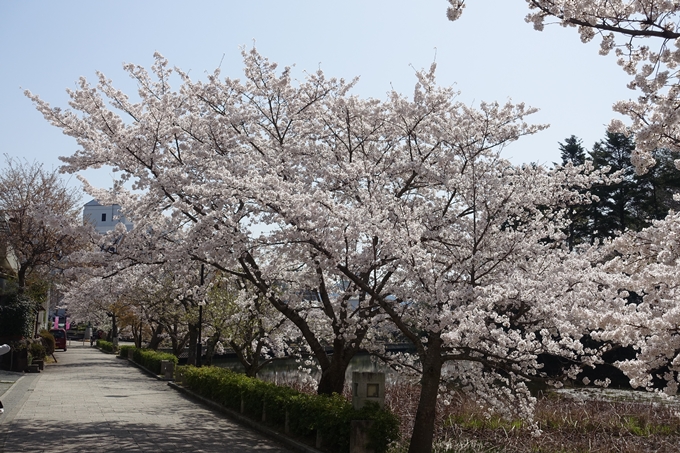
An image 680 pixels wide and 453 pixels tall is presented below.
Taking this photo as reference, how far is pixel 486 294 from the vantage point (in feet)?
31.7

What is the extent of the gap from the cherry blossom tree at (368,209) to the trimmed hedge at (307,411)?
31.3 inches

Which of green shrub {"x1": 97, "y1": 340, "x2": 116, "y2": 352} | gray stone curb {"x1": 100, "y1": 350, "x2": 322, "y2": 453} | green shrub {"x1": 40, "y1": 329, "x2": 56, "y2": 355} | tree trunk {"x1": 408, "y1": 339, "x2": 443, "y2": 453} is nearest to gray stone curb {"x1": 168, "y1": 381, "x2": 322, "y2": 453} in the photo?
gray stone curb {"x1": 100, "y1": 350, "x2": 322, "y2": 453}

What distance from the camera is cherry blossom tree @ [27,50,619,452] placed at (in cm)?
1003

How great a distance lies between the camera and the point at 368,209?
10.7 meters

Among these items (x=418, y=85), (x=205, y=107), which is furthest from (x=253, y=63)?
(x=418, y=85)

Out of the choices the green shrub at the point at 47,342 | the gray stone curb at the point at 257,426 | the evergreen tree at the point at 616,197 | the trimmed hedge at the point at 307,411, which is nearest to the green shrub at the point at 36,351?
the green shrub at the point at 47,342

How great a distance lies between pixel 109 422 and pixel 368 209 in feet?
26.1

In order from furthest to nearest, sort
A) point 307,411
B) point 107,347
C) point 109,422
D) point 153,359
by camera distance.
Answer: point 107,347
point 153,359
point 109,422
point 307,411

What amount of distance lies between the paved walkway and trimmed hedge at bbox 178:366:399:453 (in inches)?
21.0

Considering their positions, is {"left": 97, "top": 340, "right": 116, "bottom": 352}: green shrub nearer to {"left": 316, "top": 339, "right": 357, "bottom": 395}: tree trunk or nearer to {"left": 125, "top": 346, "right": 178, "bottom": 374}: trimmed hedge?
{"left": 125, "top": 346, "right": 178, "bottom": 374}: trimmed hedge

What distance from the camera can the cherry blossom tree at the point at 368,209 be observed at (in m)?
10.0

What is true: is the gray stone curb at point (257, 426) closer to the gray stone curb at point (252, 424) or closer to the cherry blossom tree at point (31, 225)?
the gray stone curb at point (252, 424)

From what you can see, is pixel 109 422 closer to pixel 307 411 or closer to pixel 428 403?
pixel 307 411

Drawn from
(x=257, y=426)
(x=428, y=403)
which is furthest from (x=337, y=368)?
(x=428, y=403)
